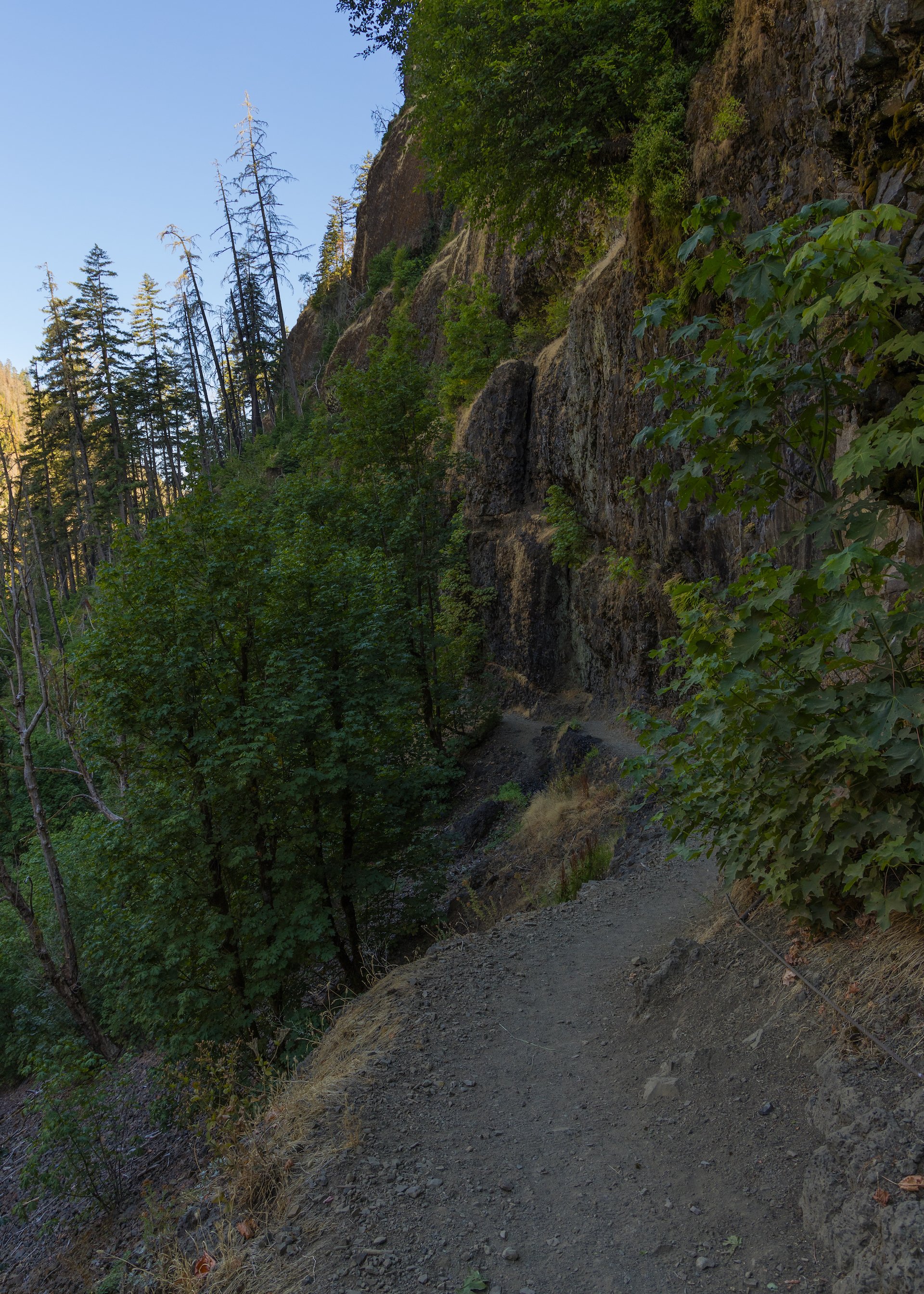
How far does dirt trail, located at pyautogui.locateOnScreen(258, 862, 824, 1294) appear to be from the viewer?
3020mm

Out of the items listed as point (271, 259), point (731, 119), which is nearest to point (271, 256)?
point (271, 259)

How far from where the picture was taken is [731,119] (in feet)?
29.4

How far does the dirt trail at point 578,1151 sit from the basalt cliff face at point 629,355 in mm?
4219

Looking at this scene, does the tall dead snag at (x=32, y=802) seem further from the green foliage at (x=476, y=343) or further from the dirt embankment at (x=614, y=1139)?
the green foliage at (x=476, y=343)

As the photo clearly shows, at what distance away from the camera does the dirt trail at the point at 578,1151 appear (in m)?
3.02

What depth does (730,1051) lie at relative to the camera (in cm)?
398

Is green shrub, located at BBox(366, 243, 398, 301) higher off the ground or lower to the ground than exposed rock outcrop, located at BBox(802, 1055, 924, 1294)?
higher

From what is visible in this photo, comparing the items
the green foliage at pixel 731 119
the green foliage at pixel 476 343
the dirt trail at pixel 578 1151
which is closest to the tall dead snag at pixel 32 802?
the dirt trail at pixel 578 1151

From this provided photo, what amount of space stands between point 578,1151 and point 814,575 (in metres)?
3.00

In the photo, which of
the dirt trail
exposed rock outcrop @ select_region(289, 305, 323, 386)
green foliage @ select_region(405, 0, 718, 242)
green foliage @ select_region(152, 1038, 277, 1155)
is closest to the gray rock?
the dirt trail

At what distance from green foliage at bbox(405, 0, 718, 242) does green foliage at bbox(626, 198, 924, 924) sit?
8.66m

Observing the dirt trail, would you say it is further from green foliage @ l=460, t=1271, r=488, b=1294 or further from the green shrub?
the green shrub

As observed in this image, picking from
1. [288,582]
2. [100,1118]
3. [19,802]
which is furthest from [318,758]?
[19,802]

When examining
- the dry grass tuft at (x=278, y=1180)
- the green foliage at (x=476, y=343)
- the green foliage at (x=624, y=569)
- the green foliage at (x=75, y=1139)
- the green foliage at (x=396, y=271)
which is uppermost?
the green foliage at (x=396, y=271)
